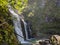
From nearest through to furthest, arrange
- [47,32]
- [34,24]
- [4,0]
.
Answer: [4,0] → [47,32] → [34,24]

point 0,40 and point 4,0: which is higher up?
point 4,0

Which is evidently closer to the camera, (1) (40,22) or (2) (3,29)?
(2) (3,29)

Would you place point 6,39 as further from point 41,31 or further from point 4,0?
point 41,31

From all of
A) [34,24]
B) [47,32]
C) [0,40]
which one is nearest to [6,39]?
[0,40]

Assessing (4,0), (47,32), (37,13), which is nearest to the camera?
(4,0)

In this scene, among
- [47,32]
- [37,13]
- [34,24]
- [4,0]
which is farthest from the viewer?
[37,13]

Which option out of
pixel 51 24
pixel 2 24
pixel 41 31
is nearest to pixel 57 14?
pixel 51 24

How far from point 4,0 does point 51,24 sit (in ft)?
52.6

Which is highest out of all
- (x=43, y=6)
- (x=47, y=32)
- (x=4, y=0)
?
(x=43, y=6)

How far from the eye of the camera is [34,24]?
18719 millimetres

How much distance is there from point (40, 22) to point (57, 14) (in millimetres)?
1837

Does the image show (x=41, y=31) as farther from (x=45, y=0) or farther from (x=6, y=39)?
(x=6, y=39)

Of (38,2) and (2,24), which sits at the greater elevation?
(38,2)

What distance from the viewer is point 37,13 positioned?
65.9 ft
